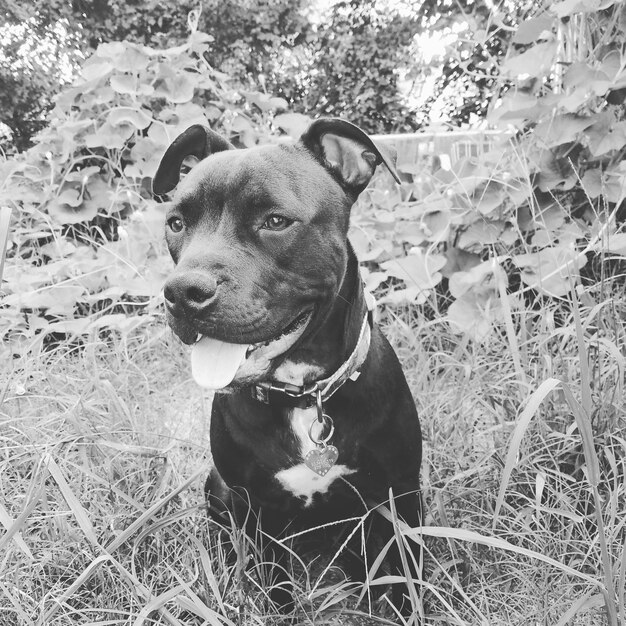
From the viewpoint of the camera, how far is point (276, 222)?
162 cm

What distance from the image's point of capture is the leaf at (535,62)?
283 centimetres

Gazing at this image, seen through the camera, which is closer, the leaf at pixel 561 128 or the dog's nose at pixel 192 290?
the dog's nose at pixel 192 290

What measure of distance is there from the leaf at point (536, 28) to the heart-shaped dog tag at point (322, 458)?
2145mm

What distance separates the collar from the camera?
1697 mm

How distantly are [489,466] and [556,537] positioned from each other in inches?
11.8

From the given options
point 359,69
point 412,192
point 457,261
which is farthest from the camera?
point 359,69

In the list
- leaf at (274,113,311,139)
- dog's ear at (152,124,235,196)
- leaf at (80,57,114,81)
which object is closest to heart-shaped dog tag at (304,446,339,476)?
dog's ear at (152,124,235,196)

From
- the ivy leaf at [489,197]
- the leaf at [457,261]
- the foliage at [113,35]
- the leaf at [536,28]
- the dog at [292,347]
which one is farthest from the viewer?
the foliage at [113,35]

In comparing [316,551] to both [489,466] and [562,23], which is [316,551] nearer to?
[489,466]

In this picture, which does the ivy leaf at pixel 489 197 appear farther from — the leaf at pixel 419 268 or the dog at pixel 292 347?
the dog at pixel 292 347

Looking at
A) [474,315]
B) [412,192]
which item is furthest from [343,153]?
[412,192]

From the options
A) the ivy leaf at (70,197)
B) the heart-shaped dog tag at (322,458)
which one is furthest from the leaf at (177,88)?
the heart-shaped dog tag at (322,458)

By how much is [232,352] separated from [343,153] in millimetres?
664

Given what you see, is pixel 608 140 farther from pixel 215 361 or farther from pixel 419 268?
pixel 215 361
